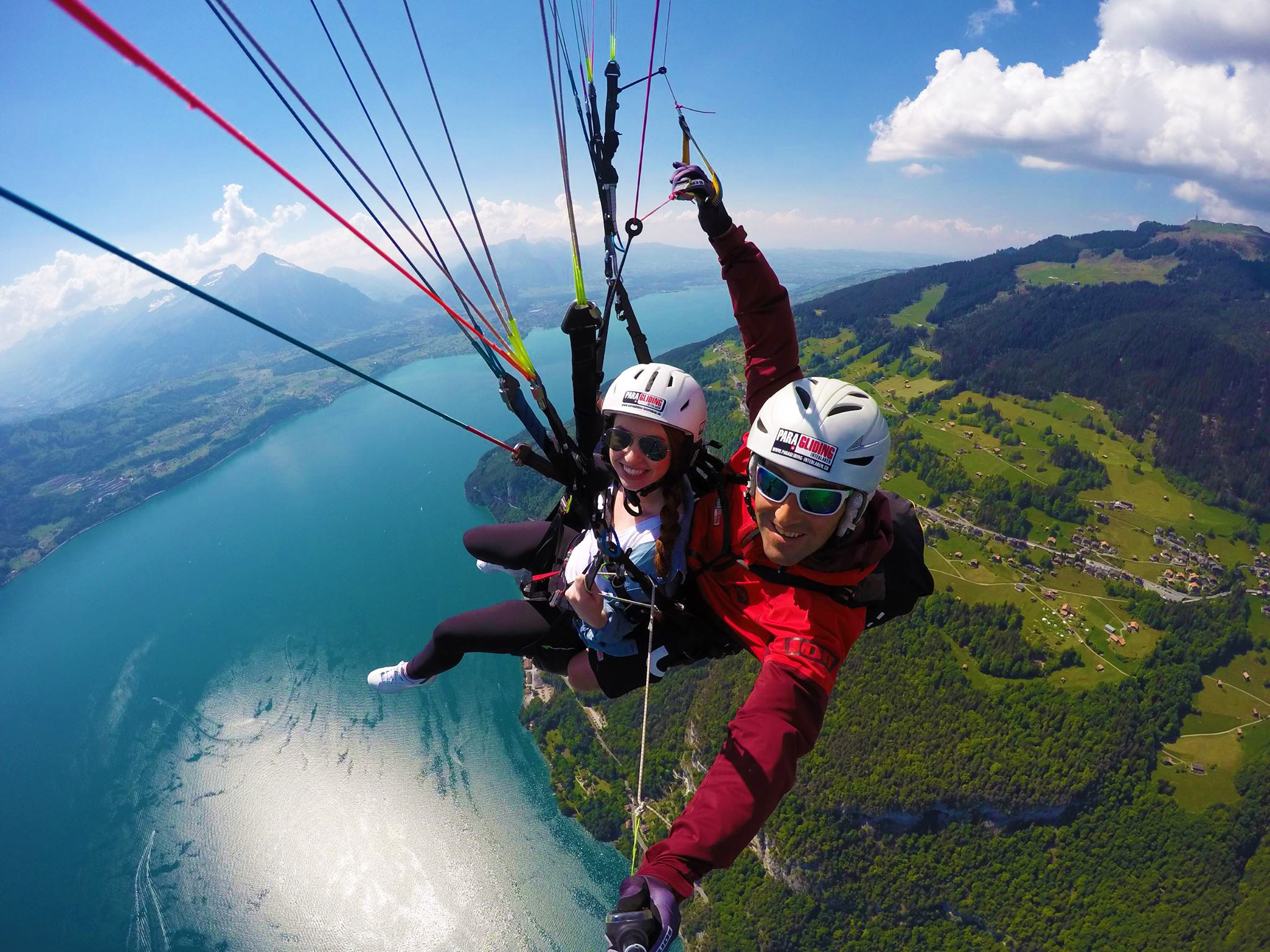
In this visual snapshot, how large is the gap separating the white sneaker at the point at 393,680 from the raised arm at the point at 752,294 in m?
3.62

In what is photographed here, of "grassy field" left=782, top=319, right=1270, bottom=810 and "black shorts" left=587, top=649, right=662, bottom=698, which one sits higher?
"black shorts" left=587, top=649, right=662, bottom=698

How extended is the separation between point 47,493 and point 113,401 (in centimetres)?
5852

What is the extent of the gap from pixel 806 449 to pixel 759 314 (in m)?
1.01

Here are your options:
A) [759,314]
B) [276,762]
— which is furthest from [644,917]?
[276,762]

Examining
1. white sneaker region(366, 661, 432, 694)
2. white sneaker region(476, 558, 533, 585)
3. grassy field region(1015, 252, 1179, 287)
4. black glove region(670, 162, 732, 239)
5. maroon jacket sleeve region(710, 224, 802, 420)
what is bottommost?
white sneaker region(366, 661, 432, 694)

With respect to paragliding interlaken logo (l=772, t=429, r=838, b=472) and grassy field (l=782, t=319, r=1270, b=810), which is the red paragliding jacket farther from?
grassy field (l=782, t=319, r=1270, b=810)

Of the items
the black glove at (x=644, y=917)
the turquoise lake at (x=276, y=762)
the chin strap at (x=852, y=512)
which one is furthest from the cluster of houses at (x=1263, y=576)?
the black glove at (x=644, y=917)

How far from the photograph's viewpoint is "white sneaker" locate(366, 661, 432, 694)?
15.3 feet

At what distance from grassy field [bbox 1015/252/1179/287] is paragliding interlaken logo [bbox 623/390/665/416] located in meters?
131

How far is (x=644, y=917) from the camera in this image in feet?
5.55

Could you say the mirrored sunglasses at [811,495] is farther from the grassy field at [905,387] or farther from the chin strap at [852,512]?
the grassy field at [905,387]

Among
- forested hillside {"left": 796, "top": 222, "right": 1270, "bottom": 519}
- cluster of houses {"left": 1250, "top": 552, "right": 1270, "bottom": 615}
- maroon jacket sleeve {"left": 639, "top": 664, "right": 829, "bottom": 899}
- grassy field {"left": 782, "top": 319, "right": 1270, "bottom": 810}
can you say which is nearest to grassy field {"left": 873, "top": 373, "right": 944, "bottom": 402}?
grassy field {"left": 782, "top": 319, "right": 1270, "bottom": 810}

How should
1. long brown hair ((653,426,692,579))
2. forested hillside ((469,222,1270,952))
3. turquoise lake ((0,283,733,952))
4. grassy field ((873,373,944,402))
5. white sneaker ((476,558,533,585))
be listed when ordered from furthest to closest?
grassy field ((873,373,944,402))
forested hillside ((469,222,1270,952))
turquoise lake ((0,283,733,952))
white sneaker ((476,558,533,585))
long brown hair ((653,426,692,579))

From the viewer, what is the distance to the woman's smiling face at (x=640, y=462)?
2979 millimetres
